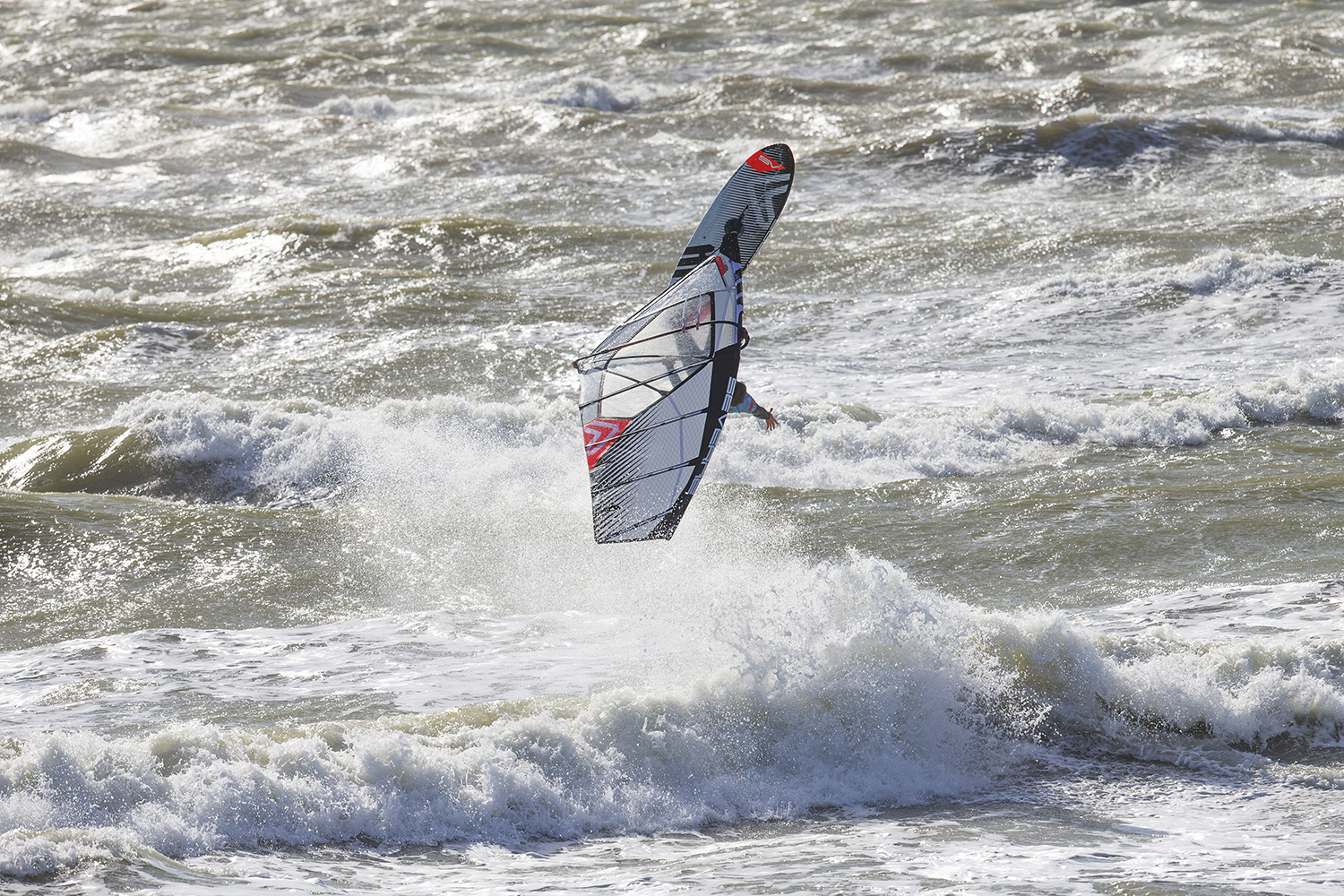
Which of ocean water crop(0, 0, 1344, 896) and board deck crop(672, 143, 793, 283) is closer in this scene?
ocean water crop(0, 0, 1344, 896)

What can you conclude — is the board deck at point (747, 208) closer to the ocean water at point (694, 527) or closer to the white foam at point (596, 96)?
the ocean water at point (694, 527)

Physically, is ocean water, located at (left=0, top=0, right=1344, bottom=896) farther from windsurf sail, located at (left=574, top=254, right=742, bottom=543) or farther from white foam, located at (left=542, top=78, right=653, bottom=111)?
white foam, located at (left=542, top=78, right=653, bottom=111)

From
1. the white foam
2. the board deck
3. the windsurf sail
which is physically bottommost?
the windsurf sail

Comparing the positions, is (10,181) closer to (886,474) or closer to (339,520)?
(339,520)

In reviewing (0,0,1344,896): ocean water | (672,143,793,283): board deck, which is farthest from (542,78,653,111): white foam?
(672,143,793,283): board deck

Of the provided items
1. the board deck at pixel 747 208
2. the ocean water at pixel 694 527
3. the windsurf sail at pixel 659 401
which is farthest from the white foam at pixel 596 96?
the windsurf sail at pixel 659 401

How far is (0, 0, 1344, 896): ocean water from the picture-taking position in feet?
21.1

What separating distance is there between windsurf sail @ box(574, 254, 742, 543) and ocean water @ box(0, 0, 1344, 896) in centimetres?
101

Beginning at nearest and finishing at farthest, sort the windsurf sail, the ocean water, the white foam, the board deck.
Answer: the ocean water < the windsurf sail < the board deck < the white foam

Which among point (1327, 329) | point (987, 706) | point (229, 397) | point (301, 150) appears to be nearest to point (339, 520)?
point (229, 397)

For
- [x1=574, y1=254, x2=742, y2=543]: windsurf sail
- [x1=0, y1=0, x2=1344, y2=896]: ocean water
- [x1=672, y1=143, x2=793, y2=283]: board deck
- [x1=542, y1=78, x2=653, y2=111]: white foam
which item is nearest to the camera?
[x1=0, y1=0, x2=1344, y2=896]: ocean water

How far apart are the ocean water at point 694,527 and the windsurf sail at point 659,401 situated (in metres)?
1.01

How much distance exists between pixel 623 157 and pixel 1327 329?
13.3 metres

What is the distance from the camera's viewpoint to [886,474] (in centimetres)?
1109
